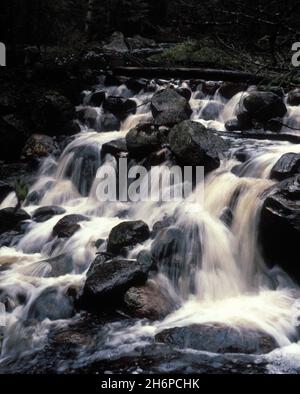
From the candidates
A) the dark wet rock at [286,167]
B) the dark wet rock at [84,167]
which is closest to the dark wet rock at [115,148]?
the dark wet rock at [84,167]

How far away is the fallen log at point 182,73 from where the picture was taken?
13344 millimetres

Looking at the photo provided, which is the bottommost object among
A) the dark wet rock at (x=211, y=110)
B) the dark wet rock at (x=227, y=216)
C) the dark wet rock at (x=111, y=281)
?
the dark wet rock at (x=111, y=281)

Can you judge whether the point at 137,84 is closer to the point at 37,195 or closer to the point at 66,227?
the point at 37,195

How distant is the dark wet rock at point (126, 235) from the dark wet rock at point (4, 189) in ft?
12.3

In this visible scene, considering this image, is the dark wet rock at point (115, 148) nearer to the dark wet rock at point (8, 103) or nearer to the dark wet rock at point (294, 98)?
the dark wet rock at point (8, 103)

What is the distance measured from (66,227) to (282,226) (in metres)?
3.90

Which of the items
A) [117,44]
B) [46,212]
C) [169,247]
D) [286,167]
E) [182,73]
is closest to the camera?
Result: [169,247]

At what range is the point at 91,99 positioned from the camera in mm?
13266

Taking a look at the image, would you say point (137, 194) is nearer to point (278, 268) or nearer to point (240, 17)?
point (278, 268)

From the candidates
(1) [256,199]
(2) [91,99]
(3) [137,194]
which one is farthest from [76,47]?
(1) [256,199]

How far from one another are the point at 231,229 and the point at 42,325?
3.52 meters

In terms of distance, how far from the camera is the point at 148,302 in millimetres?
6254

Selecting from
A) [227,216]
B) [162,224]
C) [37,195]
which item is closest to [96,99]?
[37,195]

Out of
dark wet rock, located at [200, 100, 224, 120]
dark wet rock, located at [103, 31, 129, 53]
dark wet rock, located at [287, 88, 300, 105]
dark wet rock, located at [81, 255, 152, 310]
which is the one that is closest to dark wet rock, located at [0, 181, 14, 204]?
dark wet rock, located at [81, 255, 152, 310]
